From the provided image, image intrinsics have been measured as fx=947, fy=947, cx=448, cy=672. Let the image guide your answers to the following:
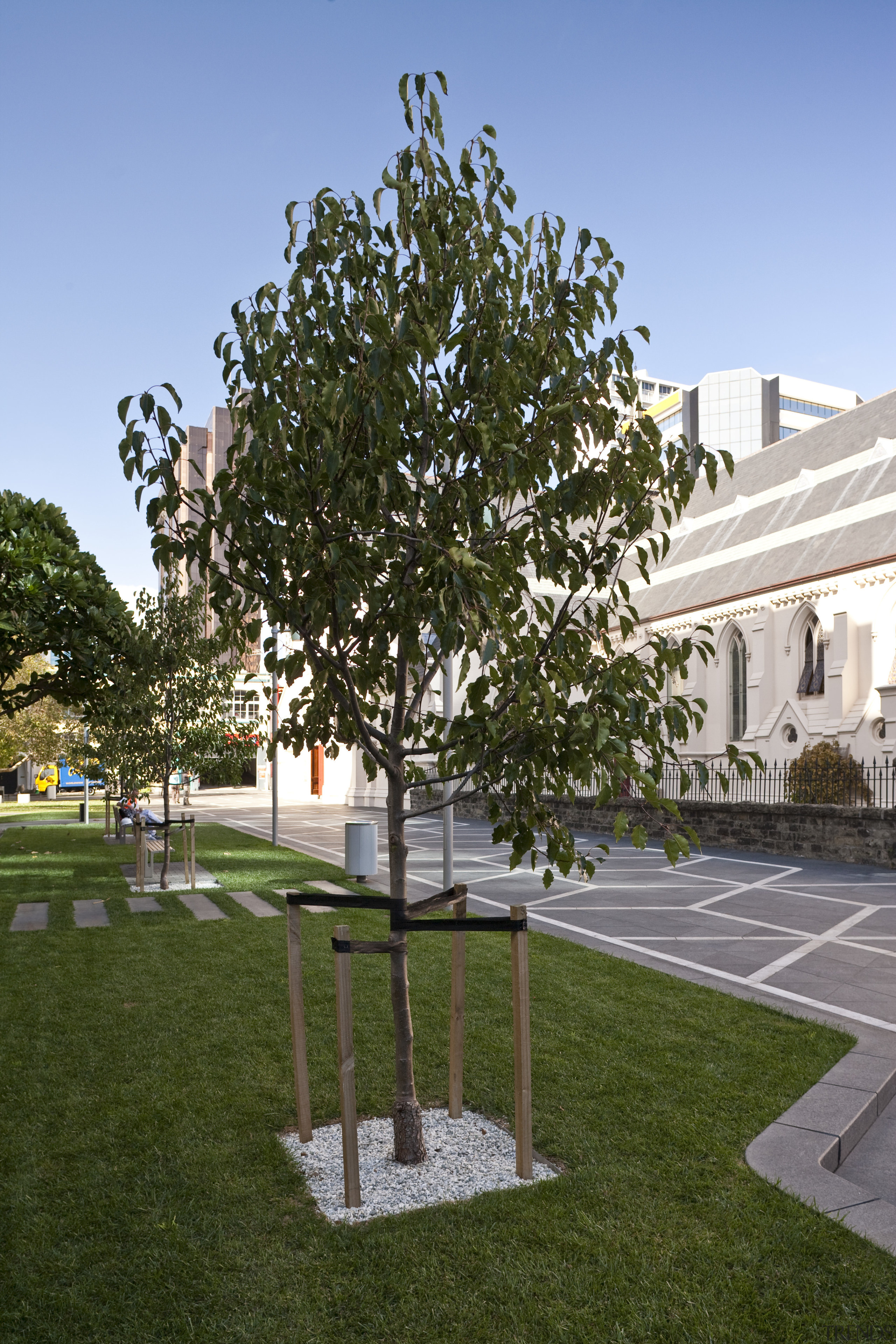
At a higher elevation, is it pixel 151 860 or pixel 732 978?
pixel 732 978

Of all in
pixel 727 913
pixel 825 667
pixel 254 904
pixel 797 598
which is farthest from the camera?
pixel 797 598

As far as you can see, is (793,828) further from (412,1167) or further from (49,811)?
(49,811)

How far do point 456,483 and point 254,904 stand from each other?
31.8 ft

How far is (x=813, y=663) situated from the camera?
34.5 meters

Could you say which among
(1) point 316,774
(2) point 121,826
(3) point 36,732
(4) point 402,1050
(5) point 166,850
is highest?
(3) point 36,732

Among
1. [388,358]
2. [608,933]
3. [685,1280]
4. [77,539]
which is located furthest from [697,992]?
[77,539]

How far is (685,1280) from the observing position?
3.48 meters

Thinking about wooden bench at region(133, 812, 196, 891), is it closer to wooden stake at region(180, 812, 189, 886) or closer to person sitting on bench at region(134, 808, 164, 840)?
wooden stake at region(180, 812, 189, 886)

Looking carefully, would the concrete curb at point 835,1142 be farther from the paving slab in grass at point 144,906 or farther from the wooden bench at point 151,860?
the wooden bench at point 151,860

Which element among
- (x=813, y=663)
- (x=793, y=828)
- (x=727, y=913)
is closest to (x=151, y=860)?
(x=727, y=913)

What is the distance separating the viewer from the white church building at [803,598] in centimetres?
3166

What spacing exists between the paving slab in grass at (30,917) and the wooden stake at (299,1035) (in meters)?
6.88

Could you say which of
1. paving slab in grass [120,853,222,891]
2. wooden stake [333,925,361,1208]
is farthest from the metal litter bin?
wooden stake [333,925,361,1208]

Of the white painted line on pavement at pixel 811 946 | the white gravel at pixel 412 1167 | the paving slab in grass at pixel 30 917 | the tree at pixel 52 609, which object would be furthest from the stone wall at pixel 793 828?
the white gravel at pixel 412 1167
